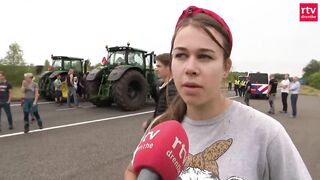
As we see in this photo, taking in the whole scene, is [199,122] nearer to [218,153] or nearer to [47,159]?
[218,153]

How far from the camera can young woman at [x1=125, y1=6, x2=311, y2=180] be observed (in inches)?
51.5

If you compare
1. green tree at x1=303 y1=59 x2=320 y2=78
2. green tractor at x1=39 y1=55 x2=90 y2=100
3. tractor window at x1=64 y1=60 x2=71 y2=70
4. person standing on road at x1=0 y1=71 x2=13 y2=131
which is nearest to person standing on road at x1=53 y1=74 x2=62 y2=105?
green tractor at x1=39 y1=55 x2=90 y2=100

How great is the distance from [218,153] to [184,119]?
0.87 feet

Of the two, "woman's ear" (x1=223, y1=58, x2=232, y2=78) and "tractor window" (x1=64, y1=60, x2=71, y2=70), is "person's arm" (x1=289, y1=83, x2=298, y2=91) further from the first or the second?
"woman's ear" (x1=223, y1=58, x2=232, y2=78)

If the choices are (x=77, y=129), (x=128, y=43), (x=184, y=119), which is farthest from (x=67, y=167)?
(x=128, y=43)

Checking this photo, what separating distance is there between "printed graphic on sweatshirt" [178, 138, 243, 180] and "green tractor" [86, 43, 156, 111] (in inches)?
445

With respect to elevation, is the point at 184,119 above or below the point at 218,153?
above

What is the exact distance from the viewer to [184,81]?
51.9 inches

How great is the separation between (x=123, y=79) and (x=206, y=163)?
1153cm

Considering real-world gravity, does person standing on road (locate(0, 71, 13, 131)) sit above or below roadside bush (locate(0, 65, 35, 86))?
below

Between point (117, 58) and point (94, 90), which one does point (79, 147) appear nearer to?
point (94, 90)

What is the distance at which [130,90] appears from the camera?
533 inches

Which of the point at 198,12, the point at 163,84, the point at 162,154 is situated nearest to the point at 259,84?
the point at 163,84

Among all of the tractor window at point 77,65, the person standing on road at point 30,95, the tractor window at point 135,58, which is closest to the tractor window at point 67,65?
the tractor window at point 77,65
